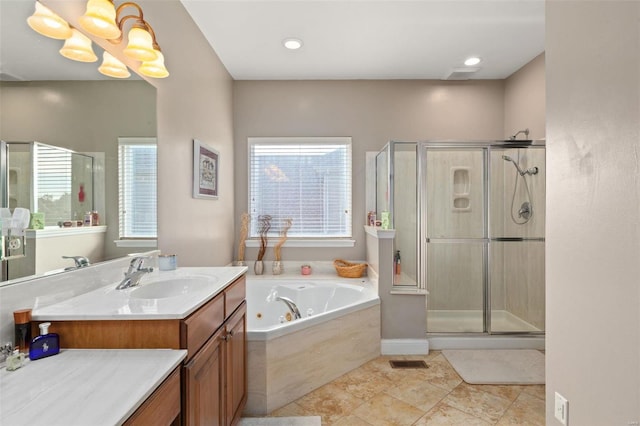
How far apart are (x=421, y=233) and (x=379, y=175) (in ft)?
2.53

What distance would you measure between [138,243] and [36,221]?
607mm

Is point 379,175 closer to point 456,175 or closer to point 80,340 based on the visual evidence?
point 456,175

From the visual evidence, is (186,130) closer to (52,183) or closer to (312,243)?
(52,183)

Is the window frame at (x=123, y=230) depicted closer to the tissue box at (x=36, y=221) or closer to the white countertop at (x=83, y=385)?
the tissue box at (x=36, y=221)

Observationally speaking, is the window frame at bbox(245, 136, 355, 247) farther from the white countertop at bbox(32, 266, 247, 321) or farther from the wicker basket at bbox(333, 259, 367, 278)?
the white countertop at bbox(32, 266, 247, 321)

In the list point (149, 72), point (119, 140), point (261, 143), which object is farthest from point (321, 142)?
point (119, 140)

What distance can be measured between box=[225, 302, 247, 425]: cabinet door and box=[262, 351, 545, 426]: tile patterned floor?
0.36 metres

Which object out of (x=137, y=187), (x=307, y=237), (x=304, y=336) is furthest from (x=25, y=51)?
(x=307, y=237)

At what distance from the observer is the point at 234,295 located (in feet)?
5.42

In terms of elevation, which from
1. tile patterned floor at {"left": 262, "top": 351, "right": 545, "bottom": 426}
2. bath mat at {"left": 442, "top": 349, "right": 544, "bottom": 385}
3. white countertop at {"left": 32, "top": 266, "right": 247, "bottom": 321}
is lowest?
tile patterned floor at {"left": 262, "top": 351, "right": 545, "bottom": 426}

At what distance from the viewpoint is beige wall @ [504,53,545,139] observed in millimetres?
2904

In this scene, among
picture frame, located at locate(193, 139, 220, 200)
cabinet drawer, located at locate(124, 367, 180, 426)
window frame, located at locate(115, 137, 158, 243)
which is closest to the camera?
cabinet drawer, located at locate(124, 367, 180, 426)

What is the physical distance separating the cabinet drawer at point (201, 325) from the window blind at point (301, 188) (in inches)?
80.2

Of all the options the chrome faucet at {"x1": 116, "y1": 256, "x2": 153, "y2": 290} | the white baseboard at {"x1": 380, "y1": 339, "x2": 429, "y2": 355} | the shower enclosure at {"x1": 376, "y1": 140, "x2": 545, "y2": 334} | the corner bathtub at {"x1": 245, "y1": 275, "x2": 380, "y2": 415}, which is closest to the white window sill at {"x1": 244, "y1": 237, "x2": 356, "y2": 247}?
the corner bathtub at {"x1": 245, "y1": 275, "x2": 380, "y2": 415}
